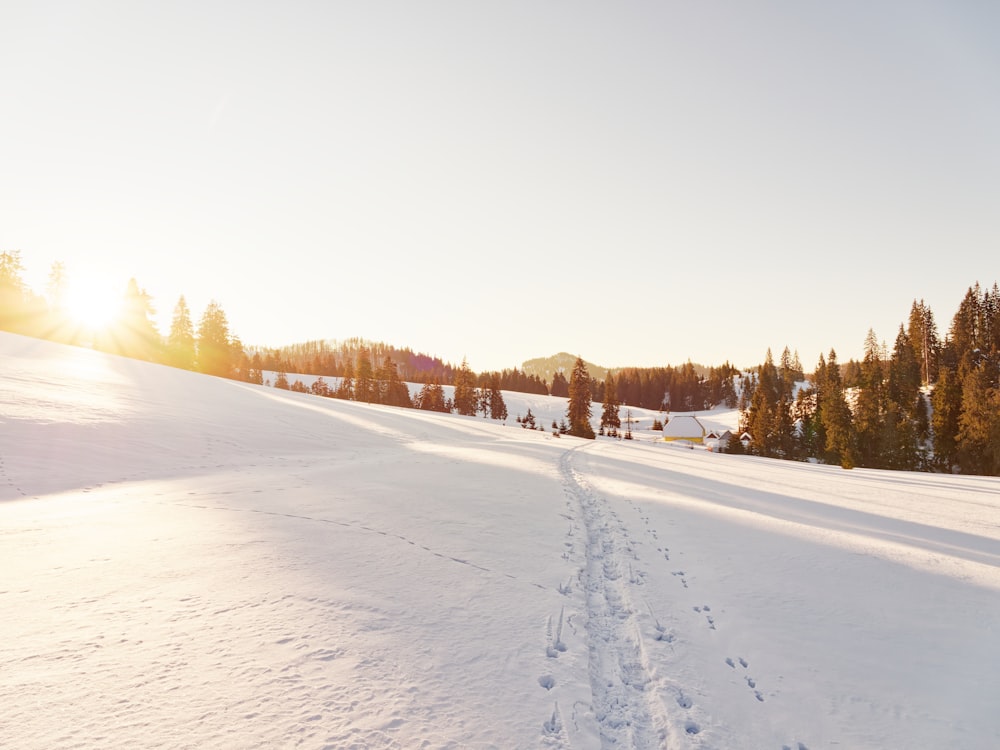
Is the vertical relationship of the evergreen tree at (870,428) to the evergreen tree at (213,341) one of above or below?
below

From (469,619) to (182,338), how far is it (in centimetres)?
7560

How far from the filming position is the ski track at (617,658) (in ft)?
13.2

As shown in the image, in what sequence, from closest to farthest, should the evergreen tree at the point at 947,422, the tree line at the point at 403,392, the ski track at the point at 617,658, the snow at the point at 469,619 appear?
the snow at the point at 469,619, the ski track at the point at 617,658, the evergreen tree at the point at 947,422, the tree line at the point at 403,392

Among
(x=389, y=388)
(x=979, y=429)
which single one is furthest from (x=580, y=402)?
(x=979, y=429)

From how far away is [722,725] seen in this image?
4117mm

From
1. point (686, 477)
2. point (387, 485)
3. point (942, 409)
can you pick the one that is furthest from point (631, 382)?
point (387, 485)

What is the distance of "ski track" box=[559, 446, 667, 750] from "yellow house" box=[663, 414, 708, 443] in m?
95.0

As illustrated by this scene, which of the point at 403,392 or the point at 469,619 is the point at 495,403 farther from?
the point at 469,619

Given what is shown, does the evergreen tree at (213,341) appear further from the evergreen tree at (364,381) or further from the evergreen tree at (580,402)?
the evergreen tree at (580,402)

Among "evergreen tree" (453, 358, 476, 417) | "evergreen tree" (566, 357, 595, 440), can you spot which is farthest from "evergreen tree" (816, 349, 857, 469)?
"evergreen tree" (453, 358, 476, 417)

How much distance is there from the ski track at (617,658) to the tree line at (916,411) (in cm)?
5927

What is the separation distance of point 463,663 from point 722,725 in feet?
8.21

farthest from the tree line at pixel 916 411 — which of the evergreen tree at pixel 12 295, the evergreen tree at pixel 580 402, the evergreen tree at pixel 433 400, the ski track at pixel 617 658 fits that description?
the evergreen tree at pixel 12 295

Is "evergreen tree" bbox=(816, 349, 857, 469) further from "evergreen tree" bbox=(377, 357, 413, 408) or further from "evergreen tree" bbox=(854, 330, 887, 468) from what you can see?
"evergreen tree" bbox=(377, 357, 413, 408)
